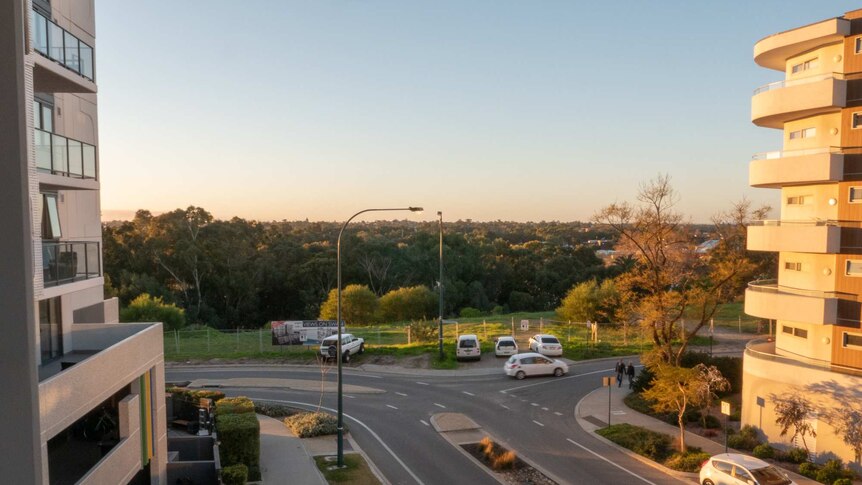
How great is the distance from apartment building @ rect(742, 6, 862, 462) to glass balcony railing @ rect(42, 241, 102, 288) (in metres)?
22.2

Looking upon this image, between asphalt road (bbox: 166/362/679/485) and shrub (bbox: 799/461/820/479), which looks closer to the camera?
shrub (bbox: 799/461/820/479)

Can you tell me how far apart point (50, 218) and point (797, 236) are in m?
23.4

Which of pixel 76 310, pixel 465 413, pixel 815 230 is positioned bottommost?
pixel 465 413

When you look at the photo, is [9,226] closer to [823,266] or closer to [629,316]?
[823,266]

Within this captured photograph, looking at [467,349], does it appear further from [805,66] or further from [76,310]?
[76,310]

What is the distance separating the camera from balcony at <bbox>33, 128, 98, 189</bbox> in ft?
42.4

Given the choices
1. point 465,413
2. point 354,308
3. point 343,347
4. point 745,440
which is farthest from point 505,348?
point 745,440

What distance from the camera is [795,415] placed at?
1922 cm

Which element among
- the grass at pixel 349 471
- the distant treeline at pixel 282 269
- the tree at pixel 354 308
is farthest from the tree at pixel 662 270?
the distant treeline at pixel 282 269

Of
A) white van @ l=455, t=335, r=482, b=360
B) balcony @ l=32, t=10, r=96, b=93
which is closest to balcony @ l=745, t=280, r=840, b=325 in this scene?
white van @ l=455, t=335, r=482, b=360

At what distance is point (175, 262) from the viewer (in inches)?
2470

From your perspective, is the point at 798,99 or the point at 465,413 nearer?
the point at 798,99

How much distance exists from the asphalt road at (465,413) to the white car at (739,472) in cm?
142

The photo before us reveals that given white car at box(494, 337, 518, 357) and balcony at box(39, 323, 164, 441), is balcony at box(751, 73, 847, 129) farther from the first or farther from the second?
balcony at box(39, 323, 164, 441)
